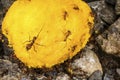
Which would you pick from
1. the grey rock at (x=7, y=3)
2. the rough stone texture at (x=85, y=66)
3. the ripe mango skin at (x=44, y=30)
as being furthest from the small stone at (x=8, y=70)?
the grey rock at (x=7, y=3)

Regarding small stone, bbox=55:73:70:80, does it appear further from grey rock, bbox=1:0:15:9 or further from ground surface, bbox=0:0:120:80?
grey rock, bbox=1:0:15:9

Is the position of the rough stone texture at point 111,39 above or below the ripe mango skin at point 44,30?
below

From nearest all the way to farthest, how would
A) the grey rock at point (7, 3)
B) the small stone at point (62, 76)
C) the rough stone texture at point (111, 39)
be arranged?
the small stone at point (62, 76), the rough stone texture at point (111, 39), the grey rock at point (7, 3)

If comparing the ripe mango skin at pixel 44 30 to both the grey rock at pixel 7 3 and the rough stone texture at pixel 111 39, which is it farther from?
the grey rock at pixel 7 3

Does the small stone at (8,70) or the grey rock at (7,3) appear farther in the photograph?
the grey rock at (7,3)

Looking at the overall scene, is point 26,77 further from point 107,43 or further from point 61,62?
point 107,43

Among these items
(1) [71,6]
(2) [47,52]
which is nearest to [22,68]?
(2) [47,52]
